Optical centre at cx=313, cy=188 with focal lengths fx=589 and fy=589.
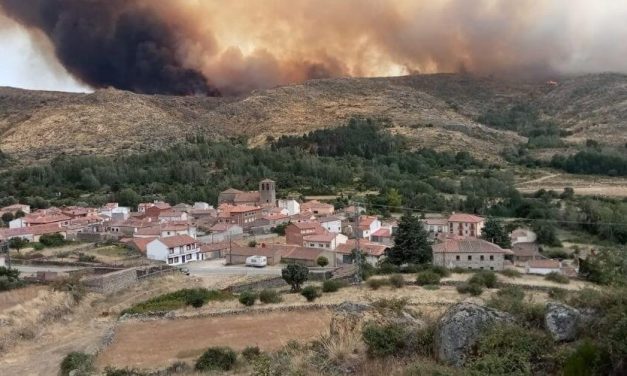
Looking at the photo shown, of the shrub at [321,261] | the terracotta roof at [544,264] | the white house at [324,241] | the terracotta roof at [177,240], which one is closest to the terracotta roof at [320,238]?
the white house at [324,241]

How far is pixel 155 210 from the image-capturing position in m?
53.6

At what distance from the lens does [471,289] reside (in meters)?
26.5

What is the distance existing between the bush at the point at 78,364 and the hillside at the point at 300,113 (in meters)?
84.5

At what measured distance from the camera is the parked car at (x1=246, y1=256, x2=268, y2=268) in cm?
3676

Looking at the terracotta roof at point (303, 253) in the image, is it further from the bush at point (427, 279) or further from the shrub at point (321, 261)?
the bush at point (427, 279)

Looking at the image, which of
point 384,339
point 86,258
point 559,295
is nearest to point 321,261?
point 86,258

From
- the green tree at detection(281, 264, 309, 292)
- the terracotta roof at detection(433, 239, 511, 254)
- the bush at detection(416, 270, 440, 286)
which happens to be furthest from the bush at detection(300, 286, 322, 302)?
the terracotta roof at detection(433, 239, 511, 254)

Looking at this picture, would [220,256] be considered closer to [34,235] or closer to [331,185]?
[34,235]

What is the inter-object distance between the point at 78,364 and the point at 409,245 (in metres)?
23.2

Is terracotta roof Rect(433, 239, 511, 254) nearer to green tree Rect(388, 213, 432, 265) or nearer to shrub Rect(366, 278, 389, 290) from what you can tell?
green tree Rect(388, 213, 432, 265)

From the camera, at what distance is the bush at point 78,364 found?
51.9 feet

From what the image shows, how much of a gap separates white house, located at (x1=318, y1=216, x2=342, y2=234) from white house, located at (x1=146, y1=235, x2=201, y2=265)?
11.0 m

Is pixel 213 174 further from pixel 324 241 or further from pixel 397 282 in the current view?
pixel 397 282

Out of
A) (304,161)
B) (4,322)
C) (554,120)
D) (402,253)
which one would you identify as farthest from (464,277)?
(554,120)
